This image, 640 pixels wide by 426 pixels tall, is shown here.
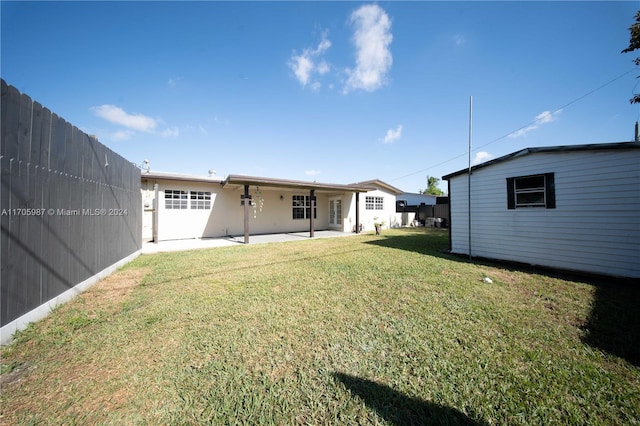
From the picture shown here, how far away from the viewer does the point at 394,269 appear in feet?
18.6

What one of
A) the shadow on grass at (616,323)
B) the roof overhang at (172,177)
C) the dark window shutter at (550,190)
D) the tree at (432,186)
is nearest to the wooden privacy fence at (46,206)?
the roof overhang at (172,177)

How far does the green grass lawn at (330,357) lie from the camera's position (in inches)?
70.1

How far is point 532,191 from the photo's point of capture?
6070mm

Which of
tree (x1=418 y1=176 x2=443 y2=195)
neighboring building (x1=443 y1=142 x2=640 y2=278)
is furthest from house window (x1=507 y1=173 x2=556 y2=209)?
tree (x1=418 y1=176 x2=443 y2=195)

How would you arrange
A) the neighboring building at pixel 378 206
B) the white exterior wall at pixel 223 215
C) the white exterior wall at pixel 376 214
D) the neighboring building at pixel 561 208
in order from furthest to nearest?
the neighboring building at pixel 378 206 < the white exterior wall at pixel 376 214 < the white exterior wall at pixel 223 215 < the neighboring building at pixel 561 208

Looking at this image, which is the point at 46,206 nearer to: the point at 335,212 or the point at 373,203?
the point at 335,212

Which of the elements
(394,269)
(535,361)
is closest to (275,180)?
(394,269)

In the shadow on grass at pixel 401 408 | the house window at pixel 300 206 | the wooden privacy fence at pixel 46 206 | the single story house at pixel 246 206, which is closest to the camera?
the shadow on grass at pixel 401 408

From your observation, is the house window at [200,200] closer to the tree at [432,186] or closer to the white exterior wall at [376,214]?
the white exterior wall at [376,214]

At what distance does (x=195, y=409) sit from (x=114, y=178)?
21.6 ft

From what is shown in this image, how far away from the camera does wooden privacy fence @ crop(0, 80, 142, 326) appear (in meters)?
2.70

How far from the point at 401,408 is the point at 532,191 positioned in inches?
280

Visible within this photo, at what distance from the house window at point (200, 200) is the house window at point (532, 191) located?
1265cm

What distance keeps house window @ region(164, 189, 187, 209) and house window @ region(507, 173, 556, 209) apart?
1325cm
